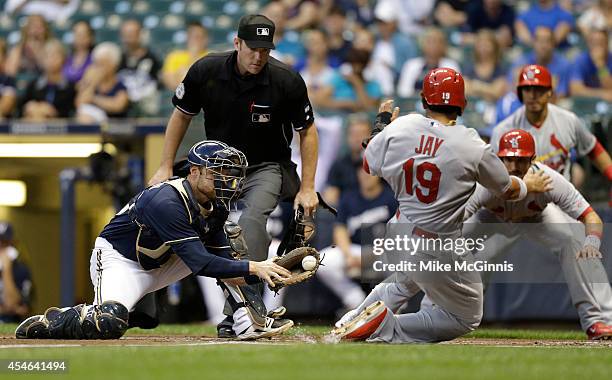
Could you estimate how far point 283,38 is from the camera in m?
14.3

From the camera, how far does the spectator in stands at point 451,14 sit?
14.3 metres

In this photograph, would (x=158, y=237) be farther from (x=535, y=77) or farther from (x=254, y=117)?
(x=535, y=77)

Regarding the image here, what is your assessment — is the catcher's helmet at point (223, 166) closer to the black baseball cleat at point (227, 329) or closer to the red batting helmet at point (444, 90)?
the black baseball cleat at point (227, 329)

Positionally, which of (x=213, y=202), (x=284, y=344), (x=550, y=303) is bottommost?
(x=550, y=303)

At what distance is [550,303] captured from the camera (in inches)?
424

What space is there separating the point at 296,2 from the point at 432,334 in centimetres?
848

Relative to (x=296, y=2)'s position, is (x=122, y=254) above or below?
below

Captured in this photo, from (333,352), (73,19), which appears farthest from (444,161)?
(73,19)

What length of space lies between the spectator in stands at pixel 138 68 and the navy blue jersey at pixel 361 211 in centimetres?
314

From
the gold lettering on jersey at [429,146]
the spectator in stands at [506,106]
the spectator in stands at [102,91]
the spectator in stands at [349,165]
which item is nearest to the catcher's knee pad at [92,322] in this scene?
→ the gold lettering on jersey at [429,146]

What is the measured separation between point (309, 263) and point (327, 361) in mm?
1453

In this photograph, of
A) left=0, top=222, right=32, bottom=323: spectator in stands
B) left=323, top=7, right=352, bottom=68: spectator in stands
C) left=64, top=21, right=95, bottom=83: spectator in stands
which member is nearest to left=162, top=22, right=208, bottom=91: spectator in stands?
left=64, top=21, right=95, bottom=83: spectator in stands

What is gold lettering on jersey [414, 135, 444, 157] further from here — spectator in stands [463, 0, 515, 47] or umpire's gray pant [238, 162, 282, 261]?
spectator in stands [463, 0, 515, 47]

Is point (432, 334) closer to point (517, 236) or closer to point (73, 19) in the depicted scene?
point (517, 236)
